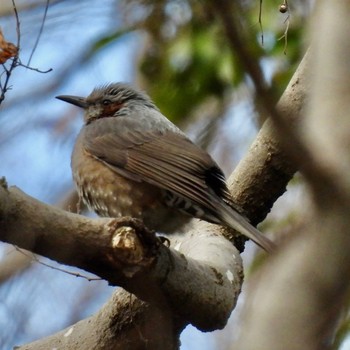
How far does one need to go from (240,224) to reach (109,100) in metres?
Result: 2.17

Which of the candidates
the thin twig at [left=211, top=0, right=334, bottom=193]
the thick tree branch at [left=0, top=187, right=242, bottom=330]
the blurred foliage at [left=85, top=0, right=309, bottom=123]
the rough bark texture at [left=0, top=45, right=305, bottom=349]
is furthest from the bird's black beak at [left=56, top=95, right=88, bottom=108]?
the thin twig at [left=211, top=0, right=334, bottom=193]

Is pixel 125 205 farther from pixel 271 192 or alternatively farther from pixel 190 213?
pixel 271 192

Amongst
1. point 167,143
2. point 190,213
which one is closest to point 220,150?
point 167,143

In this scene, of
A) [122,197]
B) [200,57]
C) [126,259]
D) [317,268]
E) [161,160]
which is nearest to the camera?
[317,268]

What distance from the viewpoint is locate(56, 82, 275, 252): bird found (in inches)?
187

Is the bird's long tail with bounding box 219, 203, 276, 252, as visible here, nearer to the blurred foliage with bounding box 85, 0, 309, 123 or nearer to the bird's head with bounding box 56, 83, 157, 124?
the blurred foliage with bounding box 85, 0, 309, 123

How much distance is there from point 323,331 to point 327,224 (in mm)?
199

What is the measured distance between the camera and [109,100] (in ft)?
20.6

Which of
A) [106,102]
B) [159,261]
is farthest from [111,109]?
[159,261]

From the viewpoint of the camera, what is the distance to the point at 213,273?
4277mm

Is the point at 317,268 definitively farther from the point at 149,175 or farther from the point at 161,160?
the point at 161,160

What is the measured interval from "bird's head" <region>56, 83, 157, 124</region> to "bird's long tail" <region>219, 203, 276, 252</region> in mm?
1723

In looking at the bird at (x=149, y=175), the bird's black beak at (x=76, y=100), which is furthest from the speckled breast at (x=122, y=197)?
the bird's black beak at (x=76, y=100)

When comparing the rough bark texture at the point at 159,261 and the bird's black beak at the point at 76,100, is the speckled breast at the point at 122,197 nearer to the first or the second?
the rough bark texture at the point at 159,261
